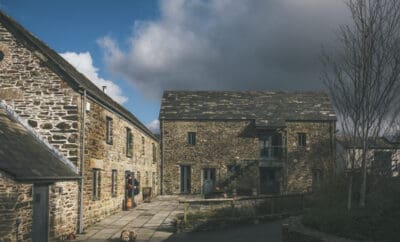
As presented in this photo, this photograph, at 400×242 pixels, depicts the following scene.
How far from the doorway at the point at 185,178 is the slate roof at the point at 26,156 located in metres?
18.6

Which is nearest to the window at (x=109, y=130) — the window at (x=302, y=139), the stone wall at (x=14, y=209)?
the stone wall at (x=14, y=209)

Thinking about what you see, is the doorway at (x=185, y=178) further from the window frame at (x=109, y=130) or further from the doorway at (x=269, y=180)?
the window frame at (x=109, y=130)

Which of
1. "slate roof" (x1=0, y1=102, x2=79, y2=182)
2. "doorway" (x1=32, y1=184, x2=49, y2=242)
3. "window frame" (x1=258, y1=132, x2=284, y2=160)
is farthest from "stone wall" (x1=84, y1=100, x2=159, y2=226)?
"window frame" (x1=258, y1=132, x2=284, y2=160)

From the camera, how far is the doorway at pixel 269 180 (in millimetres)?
32000

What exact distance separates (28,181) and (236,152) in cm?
2325

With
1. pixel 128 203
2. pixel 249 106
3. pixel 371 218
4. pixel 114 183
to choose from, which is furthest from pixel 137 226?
pixel 249 106

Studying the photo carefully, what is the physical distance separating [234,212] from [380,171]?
238 inches

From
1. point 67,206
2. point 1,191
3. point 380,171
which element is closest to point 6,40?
point 67,206

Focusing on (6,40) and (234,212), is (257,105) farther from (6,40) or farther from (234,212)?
(6,40)

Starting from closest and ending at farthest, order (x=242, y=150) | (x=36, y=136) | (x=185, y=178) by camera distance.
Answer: (x=36, y=136), (x=242, y=150), (x=185, y=178)

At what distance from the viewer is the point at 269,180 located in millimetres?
32562

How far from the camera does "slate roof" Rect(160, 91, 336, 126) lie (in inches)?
1289

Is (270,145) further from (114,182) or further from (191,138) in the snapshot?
(114,182)

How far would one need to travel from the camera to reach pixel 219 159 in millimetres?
32219
